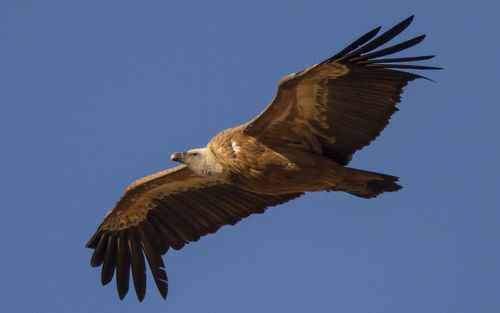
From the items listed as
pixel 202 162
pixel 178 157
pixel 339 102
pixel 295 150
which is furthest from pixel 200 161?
pixel 339 102

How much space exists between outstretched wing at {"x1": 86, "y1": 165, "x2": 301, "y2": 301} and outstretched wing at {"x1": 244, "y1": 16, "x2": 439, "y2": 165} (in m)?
1.94

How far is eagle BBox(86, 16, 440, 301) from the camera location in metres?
11.4

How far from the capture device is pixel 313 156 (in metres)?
12.3

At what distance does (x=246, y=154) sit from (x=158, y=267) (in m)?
3.20

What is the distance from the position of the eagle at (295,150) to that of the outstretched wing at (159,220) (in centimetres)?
2

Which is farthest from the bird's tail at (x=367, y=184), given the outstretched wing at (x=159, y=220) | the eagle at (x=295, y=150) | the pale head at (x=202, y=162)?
the outstretched wing at (x=159, y=220)

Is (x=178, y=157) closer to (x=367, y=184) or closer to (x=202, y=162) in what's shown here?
(x=202, y=162)

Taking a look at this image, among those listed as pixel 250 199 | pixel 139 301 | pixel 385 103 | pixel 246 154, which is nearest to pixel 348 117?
pixel 385 103

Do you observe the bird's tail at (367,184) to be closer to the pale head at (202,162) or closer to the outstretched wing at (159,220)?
the pale head at (202,162)

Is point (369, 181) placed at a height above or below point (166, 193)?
below

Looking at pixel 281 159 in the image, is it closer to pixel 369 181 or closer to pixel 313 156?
pixel 313 156

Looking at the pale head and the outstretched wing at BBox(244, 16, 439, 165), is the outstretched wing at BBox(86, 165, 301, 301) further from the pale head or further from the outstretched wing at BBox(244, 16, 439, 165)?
the outstretched wing at BBox(244, 16, 439, 165)

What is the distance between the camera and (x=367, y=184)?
479 inches

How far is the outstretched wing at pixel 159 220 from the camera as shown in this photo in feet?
46.2
